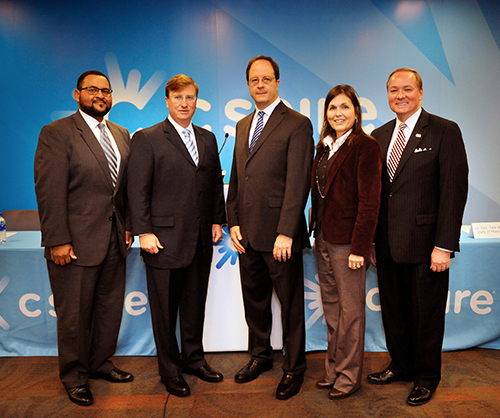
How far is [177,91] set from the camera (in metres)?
2.12

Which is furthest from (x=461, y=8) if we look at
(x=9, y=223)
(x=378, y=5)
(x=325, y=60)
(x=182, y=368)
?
(x=9, y=223)

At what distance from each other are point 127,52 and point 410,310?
3.80 m

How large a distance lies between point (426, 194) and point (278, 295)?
0.98 metres

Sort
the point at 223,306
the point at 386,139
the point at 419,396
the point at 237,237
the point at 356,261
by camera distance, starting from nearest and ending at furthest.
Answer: the point at 356,261
the point at 419,396
the point at 386,139
the point at 237,237
the point at 223,306

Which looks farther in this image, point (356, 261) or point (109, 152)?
point (109, 152)

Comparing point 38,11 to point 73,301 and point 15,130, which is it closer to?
point 15,130

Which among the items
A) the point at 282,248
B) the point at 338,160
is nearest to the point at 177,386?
the point at 282,248

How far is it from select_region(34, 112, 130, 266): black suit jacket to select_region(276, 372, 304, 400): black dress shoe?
49.0 inches

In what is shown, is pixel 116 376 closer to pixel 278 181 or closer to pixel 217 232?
pixel 217 232

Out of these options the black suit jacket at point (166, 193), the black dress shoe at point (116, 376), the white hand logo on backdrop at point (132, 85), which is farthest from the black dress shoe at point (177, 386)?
the white hand logo on backdrop at point (132, 85)

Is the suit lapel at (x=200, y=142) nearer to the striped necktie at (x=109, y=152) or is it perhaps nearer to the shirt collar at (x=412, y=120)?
the striped necktie at (x=109, y=152)

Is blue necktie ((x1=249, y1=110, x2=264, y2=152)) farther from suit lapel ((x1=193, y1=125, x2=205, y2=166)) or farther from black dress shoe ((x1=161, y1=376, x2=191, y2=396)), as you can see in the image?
black dress shoe ((x1=161, y1=376, x2=191, y2=396))

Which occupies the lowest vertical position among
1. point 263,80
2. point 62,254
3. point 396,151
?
point 62,254

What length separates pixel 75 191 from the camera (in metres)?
2.11
